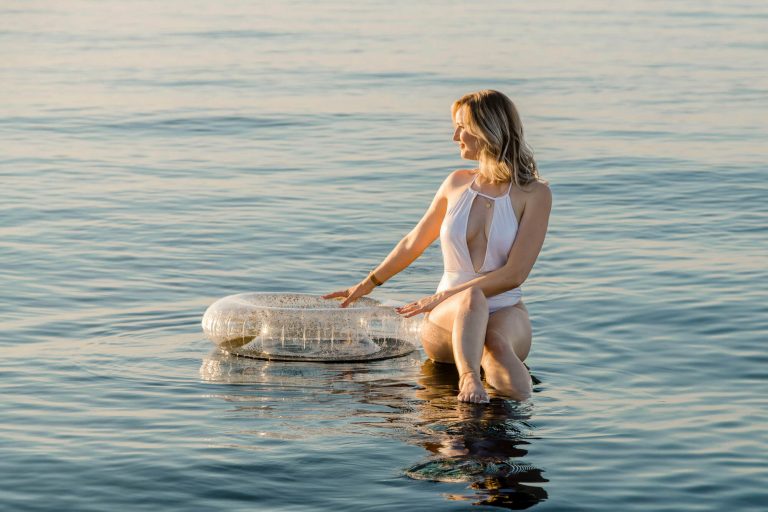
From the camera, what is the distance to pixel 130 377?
26.3ft

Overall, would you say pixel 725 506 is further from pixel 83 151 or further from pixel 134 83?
pixel 134 83

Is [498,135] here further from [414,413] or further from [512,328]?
[414,413]

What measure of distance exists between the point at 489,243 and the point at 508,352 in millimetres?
670

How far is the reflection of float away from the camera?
8.39m

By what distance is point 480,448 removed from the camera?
6.56 metres

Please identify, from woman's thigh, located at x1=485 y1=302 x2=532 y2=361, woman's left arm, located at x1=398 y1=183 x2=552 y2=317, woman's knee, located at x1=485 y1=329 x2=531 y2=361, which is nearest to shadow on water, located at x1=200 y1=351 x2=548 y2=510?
woman's knee, located at x1=485 y1=329 x2=531 y2=361

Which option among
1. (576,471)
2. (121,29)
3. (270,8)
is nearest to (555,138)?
(576,471)

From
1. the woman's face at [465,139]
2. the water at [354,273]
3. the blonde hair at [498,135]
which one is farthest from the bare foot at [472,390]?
the woman's face at [465,139]

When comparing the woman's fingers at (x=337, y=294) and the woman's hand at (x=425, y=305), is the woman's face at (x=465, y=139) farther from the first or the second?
the woman's fingers at (x=337, y=294)

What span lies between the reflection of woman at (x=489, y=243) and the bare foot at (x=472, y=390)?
0.13 m

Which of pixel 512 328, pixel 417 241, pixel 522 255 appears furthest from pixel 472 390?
pixel 417 241

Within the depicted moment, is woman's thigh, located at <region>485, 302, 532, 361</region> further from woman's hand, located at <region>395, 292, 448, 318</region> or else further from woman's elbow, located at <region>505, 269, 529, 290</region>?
woman's hand, located at <region>395, 292, 448, 318</region>

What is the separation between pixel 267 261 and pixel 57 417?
4205mm

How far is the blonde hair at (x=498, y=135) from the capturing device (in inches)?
299
